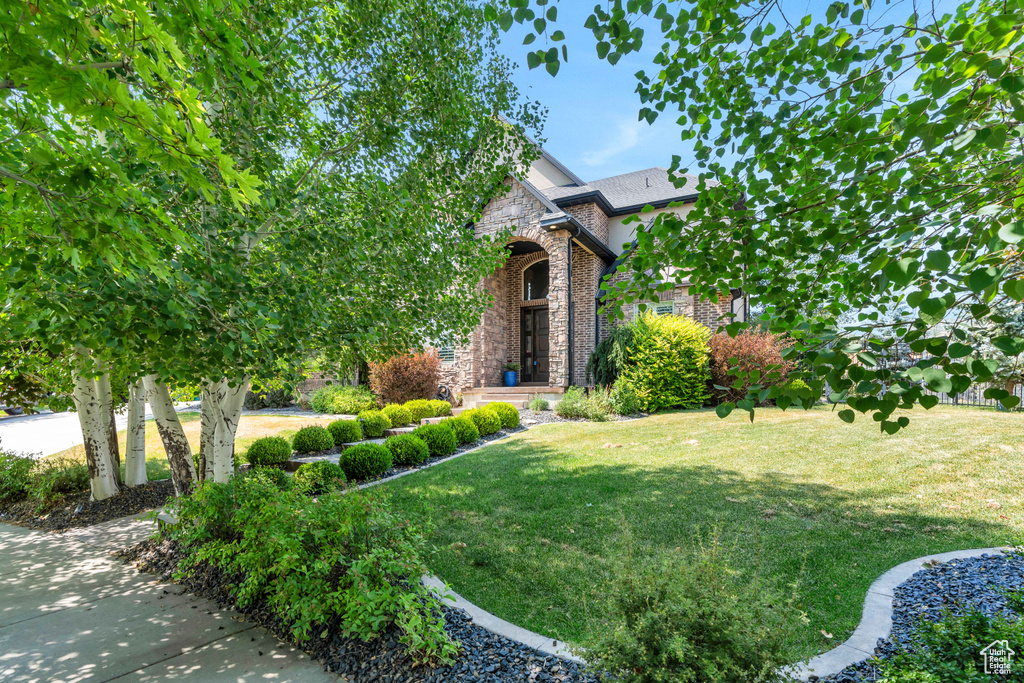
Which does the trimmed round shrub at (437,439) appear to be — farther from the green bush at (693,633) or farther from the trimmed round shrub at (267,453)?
the green bush at (693,633)

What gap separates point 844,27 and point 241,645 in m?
4.92

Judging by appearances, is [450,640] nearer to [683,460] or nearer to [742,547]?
[742,547]

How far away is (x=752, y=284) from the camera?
257 cm

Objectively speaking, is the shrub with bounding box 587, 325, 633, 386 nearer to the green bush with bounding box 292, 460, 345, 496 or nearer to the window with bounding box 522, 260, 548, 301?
the window with bounding box 522, 260, 548, 301

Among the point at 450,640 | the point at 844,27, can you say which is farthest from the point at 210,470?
the point at 844,27

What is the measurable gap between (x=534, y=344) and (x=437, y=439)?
8.79 meters

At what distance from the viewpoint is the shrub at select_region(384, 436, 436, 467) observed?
7.34 metres

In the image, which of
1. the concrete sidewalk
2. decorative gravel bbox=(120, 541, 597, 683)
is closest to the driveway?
the concrete sidewalk

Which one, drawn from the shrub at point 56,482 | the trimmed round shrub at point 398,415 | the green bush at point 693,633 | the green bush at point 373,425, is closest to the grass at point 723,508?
the green bush at point 693,633

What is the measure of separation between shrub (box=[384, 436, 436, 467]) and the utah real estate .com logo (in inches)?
258

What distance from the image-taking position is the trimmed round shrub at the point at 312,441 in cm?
780

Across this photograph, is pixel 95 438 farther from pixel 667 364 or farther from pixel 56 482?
pixel 667 364

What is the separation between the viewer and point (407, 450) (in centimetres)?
736

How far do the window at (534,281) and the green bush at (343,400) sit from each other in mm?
6455
